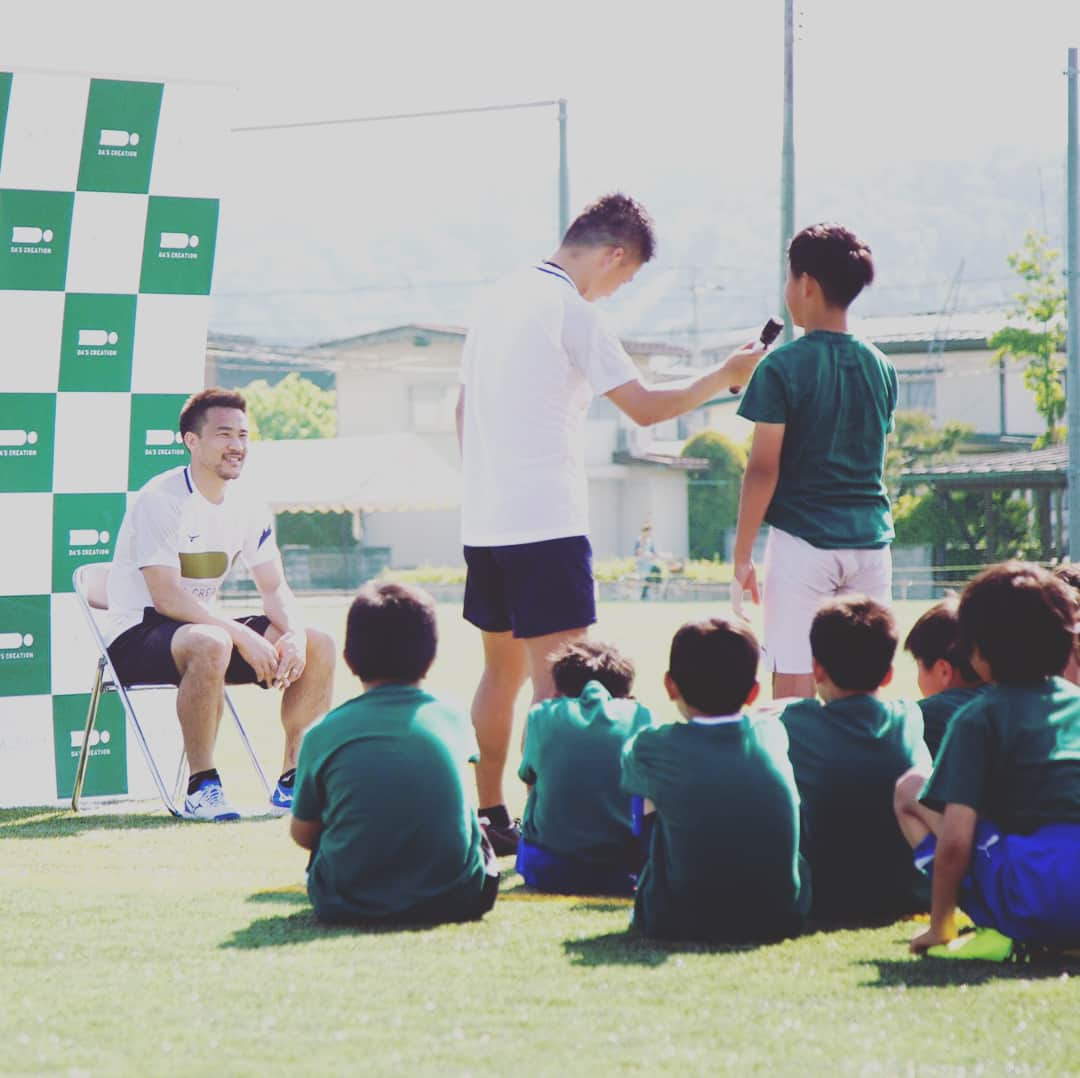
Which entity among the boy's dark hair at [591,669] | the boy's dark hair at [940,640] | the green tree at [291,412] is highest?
the green tree at [291,412]

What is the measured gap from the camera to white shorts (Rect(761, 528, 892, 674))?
4.94m

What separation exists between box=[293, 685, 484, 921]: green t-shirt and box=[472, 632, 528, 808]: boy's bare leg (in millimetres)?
1287

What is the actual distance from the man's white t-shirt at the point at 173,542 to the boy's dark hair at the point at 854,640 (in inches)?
122

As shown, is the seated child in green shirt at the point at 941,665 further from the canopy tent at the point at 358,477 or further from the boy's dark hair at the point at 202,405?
the canopy tent at the point at 358,477

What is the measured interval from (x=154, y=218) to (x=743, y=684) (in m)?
4.40

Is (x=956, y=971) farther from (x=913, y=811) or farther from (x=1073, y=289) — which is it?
(x=1073, y=289)

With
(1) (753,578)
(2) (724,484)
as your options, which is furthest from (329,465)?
(1) (753,578)

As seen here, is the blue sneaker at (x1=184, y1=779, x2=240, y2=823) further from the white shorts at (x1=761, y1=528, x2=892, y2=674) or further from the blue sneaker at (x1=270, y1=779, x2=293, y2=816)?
the white shorts at (x1=761, y1=528, x2=892, y2=674)

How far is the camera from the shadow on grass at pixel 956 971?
11.5 feet

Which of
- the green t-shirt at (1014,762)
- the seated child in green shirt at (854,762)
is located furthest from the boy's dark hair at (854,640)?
the green t-shirt at (1014,762)

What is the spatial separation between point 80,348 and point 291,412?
210 ft

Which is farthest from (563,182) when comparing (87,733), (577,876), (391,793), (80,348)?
(391,793)

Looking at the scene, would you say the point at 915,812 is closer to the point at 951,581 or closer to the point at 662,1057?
the point at 662,1057

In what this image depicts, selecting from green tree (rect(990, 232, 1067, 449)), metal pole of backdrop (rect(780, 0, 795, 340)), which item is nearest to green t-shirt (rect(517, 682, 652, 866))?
metal pole of backdrop (rect(780, 0, 795, 340))
